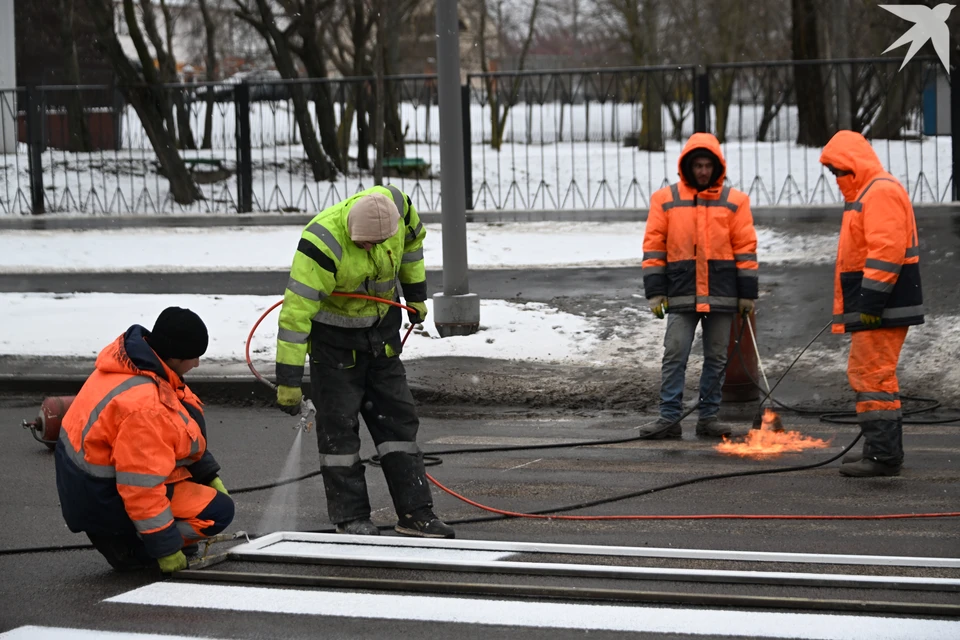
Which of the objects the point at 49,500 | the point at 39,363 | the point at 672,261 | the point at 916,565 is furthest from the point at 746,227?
the point at 39,363

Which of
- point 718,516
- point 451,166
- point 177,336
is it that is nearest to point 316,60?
point 451,166

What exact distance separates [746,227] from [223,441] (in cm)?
406

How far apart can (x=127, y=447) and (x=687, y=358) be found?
15.1ft

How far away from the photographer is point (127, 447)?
16.8 ft

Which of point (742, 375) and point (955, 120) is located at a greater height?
point (955, 120)

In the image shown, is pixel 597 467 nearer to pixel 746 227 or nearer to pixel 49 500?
pixel 746 227

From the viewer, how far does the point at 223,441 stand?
8.71 metres

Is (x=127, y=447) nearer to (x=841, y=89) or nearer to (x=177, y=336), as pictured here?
(x=177, y=336)

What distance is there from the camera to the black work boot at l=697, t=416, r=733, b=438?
27.7 ft

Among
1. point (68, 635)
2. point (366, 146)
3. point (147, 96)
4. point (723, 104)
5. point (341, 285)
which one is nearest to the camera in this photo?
point (68, 635)

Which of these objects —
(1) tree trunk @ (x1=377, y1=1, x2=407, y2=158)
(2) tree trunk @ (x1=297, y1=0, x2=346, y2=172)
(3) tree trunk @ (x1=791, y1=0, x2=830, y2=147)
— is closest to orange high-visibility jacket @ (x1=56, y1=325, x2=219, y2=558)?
(1) tree trunk @ (x1=377, y1=1, x2=407, y2=158)

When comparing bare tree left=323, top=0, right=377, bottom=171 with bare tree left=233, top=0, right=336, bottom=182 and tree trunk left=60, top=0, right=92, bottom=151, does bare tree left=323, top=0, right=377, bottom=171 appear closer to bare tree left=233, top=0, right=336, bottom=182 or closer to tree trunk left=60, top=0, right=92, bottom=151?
bare tree left=233, top=0, right=336, bottom=182

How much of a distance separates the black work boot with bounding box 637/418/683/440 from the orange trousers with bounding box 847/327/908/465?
5.11 feet

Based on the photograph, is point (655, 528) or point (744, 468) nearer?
point (655, 528)
